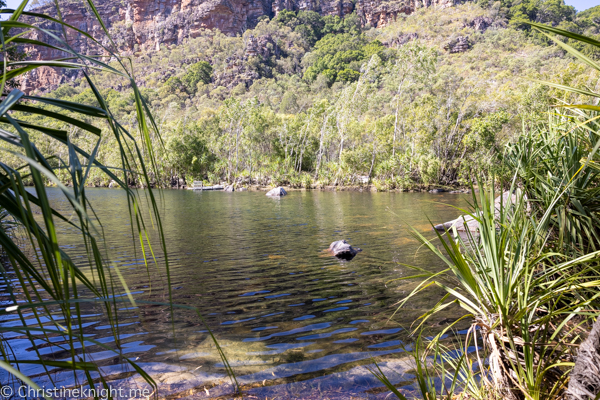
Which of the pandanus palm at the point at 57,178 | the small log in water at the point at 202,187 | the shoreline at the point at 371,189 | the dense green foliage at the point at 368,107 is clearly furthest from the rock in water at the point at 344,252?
the small log in water at the point at 202,187

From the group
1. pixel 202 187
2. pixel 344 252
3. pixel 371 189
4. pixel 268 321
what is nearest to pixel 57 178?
pixel 268 321

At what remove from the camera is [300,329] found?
16.1ft

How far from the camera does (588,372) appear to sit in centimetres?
153

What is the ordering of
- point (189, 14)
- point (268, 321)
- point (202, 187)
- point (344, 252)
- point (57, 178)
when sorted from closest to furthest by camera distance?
point (57, 178), point (268, 321), point (344, 252), point (202, 187), point (189, 14)

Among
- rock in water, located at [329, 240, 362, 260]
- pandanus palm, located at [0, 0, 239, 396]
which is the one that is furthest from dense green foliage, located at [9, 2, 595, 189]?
rock in water, located at [329, 240, 362, 260]

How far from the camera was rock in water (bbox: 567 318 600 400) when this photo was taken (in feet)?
4.91

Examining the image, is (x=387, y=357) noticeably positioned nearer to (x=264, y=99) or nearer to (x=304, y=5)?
(x=264, y=99)

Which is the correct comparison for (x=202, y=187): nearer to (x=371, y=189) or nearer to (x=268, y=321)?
(x=371, y=189)

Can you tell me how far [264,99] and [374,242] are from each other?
2966 inches

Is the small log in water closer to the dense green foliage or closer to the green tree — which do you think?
the dense green foliage

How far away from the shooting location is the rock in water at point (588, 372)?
150 centimetres

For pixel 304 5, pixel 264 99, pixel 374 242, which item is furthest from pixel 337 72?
pixel 374 242

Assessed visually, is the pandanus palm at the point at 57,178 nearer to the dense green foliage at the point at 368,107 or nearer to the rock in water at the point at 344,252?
the dense green foliage at the point at 368,107

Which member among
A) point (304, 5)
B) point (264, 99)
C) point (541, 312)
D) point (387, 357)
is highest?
point (304, 5)
